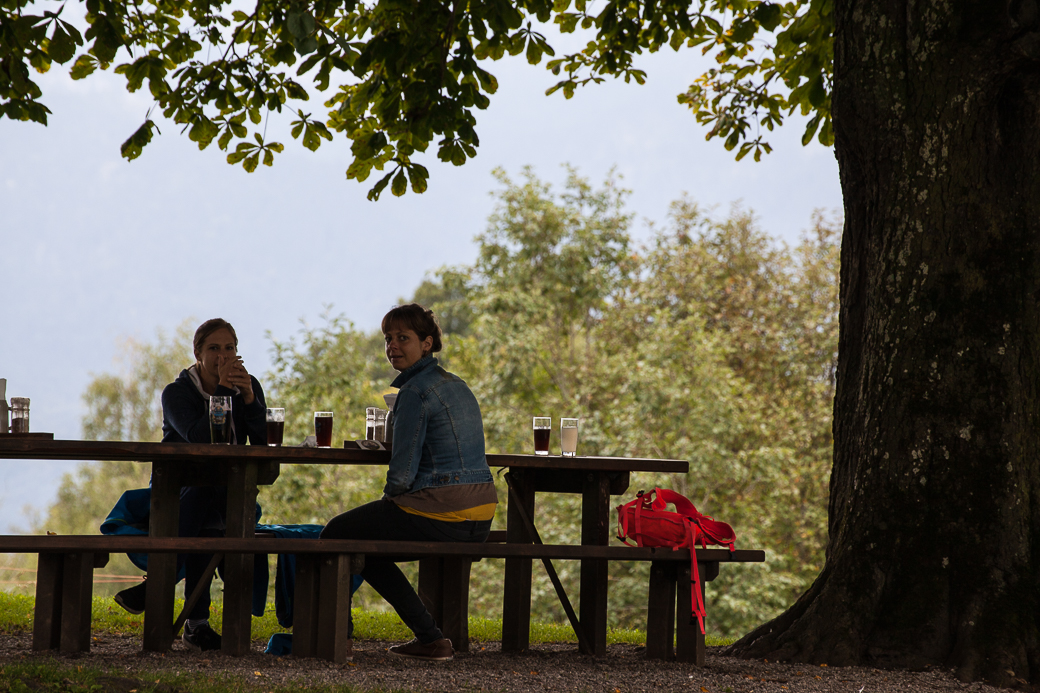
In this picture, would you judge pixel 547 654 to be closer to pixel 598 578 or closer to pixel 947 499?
pixel 598 578

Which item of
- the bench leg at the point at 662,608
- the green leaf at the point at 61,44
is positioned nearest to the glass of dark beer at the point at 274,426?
the bench leg at the point at 662,608

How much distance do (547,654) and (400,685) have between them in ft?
4.69

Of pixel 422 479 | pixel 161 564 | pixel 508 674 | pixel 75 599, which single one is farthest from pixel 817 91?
pixel 75 599

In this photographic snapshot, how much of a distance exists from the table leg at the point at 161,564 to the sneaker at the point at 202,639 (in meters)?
0.25

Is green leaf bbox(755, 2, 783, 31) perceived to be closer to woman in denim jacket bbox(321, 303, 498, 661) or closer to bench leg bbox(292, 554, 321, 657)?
woman in denim jacket bbox(321, 303, 498, 661)

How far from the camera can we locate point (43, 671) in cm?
342

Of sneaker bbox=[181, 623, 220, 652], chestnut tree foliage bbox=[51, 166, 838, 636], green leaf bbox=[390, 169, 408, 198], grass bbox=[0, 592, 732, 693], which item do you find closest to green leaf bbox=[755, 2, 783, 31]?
green leaf bbox=[390, 169, 408, 198]

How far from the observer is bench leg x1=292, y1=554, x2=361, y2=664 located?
4094 millimetres

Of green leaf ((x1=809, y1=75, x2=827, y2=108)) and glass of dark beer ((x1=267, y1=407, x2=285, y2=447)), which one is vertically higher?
green leaf ((x1=809, y1=75, x2=827, y2=108))

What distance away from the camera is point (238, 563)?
171 inches

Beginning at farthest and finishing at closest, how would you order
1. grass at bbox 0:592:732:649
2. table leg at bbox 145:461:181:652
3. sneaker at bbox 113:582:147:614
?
grass at bbox 0:592:732:649, sneaker at bbox 113:582:147:614, table leg at bbox 145:461:181:652

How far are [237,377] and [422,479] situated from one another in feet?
3.41

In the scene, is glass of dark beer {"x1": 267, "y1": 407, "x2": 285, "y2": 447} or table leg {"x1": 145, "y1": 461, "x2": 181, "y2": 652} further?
glass of dark beer {"x1": 267, "y1": 407, "x2": 285, "y2": 447}

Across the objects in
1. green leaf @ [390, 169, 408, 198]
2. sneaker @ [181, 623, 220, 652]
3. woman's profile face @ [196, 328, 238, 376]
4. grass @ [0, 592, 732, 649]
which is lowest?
grass @ [0, 592, 732, 649]
